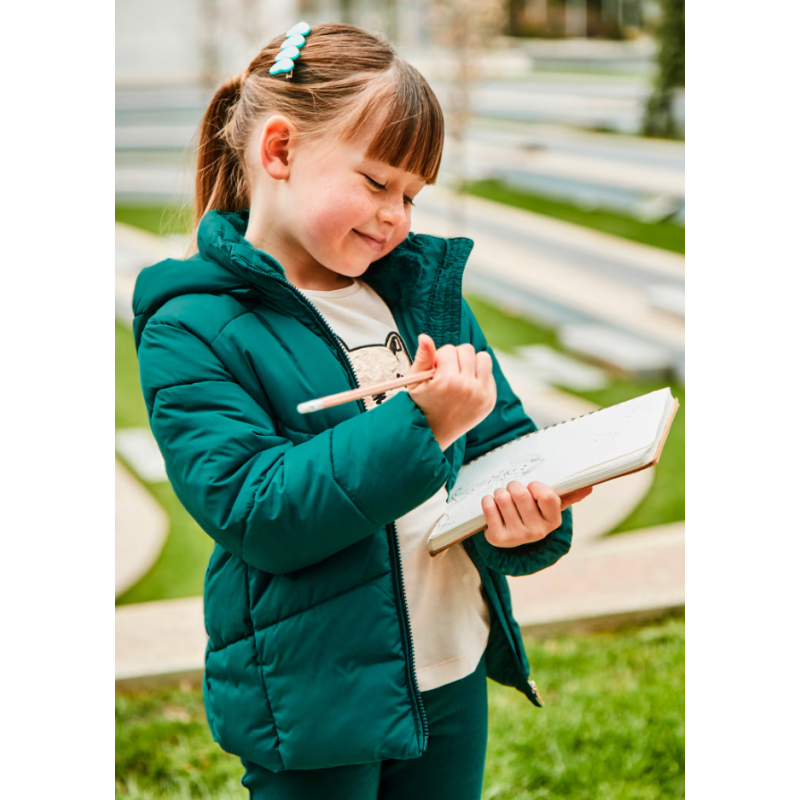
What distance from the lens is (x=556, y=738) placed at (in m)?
1.93

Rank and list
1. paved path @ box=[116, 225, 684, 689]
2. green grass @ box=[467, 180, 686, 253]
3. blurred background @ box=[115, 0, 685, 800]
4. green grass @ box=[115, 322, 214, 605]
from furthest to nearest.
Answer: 1. green grass @ box=[467, 180, 686, 253]
2. green grass @ box=[115, 322, 214, 605]
3. paved path @ box=[116, 225, 684, 689]
4. blurred background @ box=[115, 0, 685, 800]

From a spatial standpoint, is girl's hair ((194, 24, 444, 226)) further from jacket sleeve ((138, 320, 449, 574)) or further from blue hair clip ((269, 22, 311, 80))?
jacket sleeve ((138, 320, 449, 574))

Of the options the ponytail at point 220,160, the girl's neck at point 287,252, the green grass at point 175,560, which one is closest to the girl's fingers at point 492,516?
the girl's neck at point 287,252

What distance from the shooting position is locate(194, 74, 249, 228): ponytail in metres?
1.13

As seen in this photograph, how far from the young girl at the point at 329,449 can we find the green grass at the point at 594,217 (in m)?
4.41

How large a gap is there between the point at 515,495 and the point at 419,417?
0.16 meters

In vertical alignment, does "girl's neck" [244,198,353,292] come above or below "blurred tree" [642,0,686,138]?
below

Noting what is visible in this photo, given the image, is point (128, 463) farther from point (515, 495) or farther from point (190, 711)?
point (515, 495)

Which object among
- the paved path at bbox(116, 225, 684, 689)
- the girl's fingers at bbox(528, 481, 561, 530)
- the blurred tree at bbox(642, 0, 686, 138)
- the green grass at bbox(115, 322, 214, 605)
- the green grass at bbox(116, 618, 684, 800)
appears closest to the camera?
the girl's fingers at bbox(528, 481, 561, 530)

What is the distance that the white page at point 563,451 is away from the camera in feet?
2.98

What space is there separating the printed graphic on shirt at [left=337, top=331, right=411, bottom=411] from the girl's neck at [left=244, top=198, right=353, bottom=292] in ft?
0.29

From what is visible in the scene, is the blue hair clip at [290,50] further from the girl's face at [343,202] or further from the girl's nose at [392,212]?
the girl's nose at [392,212]

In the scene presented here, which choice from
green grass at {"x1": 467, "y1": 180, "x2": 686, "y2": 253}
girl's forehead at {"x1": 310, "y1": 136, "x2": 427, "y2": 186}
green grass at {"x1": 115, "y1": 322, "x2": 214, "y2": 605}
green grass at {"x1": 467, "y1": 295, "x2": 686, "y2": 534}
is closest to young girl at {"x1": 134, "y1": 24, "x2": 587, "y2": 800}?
girl's forehead at {"x1": 310, "y1": 136, "x2": 427, "y2": 186}

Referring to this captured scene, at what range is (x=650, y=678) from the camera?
7.03ft
